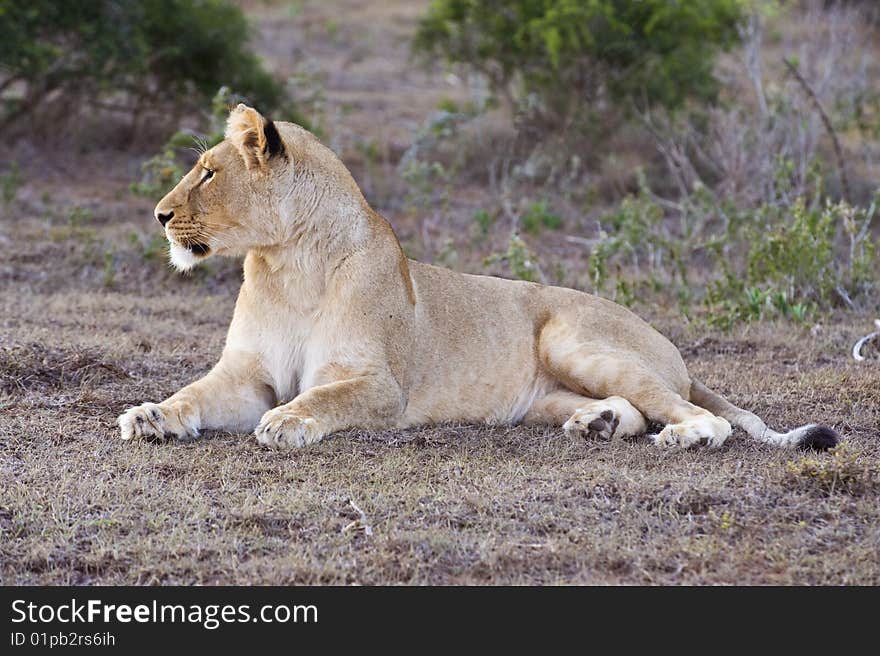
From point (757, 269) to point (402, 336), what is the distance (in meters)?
3.29

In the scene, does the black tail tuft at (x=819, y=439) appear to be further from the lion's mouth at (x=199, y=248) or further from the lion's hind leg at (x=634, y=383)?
the lion's mouth at (x=199, y=248)

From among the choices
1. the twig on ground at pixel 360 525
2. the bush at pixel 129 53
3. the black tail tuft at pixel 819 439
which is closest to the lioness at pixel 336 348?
the black tail tuft at pixel 819 439

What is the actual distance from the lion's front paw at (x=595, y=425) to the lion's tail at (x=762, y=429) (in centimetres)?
46

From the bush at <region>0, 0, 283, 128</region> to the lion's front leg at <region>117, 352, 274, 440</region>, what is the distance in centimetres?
614

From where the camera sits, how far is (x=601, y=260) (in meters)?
7.34

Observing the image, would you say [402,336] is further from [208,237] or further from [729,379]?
[729,379]

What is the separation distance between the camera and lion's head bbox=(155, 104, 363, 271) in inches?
182

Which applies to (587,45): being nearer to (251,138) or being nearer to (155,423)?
(251,138)

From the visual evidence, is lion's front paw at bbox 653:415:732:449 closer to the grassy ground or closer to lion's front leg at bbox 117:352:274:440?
the grassy ground

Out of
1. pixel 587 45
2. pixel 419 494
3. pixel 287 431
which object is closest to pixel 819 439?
pixel 419 494

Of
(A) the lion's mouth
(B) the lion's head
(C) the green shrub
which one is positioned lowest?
(C) the green shrub

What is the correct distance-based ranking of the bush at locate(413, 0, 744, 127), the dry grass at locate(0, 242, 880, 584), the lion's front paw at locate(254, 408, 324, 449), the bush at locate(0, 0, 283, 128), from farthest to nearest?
the bush at locate(413, 0, 744, 127)
the bush at locate(0, 0, 283, 128)
the lion's front paw at locate(254, 408, 324, 449)
the dry grass at locate(0, 242, 880, 584)

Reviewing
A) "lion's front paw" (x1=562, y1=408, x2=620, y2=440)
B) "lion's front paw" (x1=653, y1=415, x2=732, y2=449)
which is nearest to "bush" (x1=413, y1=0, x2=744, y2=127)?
"lion's front paw" (x1=562, y1=408, x2=620, y2=440)

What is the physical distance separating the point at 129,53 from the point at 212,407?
6.52 metres
